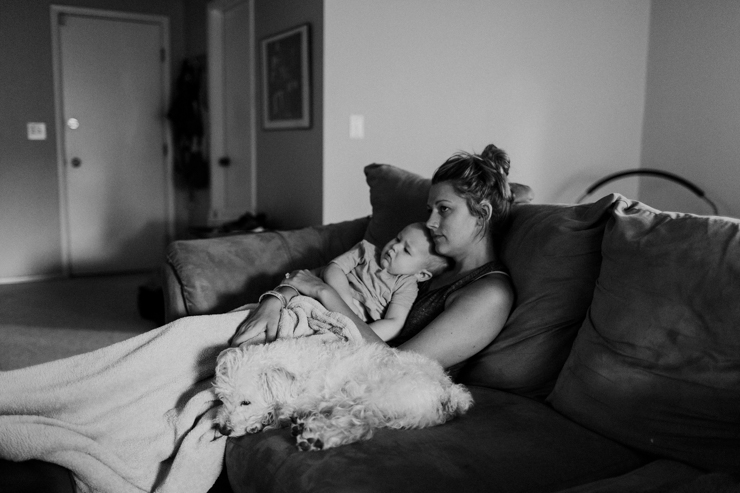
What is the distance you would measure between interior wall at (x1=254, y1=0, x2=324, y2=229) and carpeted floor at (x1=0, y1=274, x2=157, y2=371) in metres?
1.22

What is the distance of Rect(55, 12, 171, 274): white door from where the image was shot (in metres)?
6.03

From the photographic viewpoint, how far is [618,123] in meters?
4.73

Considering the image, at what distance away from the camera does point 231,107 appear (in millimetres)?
5414

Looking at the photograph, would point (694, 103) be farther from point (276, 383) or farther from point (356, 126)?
point (276, 383)

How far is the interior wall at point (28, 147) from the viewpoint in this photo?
5703 mm

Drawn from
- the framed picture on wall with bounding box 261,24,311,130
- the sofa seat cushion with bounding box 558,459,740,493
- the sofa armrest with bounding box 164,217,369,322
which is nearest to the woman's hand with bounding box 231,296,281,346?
the sofa armrest with bounding box 164,217,369,322

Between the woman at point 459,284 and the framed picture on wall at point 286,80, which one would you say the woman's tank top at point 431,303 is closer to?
the woman at point 459,284

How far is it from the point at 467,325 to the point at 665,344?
54 cm

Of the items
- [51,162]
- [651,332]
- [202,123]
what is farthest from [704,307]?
[51,162]

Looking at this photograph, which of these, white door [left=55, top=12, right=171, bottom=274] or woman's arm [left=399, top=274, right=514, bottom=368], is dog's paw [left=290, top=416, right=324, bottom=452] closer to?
woman's arm [left=399, top=274, right=514, bottom=368]

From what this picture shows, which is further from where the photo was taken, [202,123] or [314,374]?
[202,123]

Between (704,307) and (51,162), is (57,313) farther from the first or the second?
(704,307)

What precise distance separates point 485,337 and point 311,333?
19.3 inches

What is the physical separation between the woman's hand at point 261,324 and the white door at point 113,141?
4813mm
